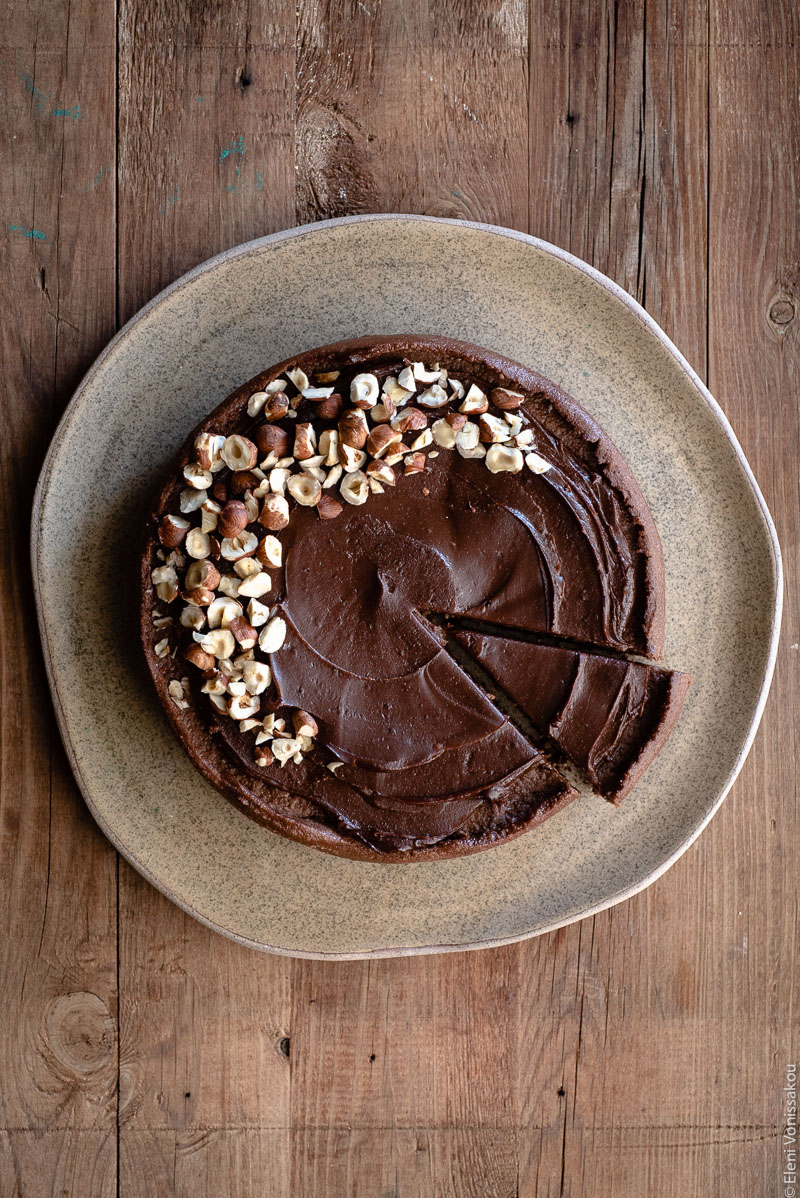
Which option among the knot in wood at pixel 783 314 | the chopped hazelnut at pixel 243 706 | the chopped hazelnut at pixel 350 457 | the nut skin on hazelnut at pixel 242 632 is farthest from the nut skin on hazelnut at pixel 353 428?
the knot in wood at pixel 783 314

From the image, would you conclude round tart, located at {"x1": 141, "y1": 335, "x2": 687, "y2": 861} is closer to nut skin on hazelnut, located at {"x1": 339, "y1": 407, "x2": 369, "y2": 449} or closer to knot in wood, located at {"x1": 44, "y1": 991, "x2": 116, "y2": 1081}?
nut skin on hazelnut, located at {"x1": 339, "y1": 407, "x2": 369, "y2": 449}

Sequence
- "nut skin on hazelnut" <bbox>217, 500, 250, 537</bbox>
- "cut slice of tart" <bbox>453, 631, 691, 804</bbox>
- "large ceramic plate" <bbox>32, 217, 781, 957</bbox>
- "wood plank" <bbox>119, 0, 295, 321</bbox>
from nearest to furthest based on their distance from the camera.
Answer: "nut skin on hazelnut" <bbox>217, 500, 250, 537</bbox> < "cut slice of tart" <bbox>453, 631, 691, 804</bbox> < "large ceramic plate" <bbox>32, 217, 781, 957</bbox> < "wood plank" <bbox>119, 0, 295, 321</bbox>

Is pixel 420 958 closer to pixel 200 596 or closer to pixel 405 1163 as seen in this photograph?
pixel 405 1163

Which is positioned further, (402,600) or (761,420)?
(761,420)

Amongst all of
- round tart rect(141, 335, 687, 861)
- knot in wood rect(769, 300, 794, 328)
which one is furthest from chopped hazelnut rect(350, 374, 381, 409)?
knot in wood rect(769, 300, 794, 328)

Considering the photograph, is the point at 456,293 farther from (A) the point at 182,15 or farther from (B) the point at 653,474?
(A) the point at 182,15

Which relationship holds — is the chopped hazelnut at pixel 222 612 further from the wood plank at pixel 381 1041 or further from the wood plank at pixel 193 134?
the wood plank at pixel 381 1041

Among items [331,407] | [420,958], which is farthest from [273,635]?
[420,958]

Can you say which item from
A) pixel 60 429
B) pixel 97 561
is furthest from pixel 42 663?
pixel 60 429
